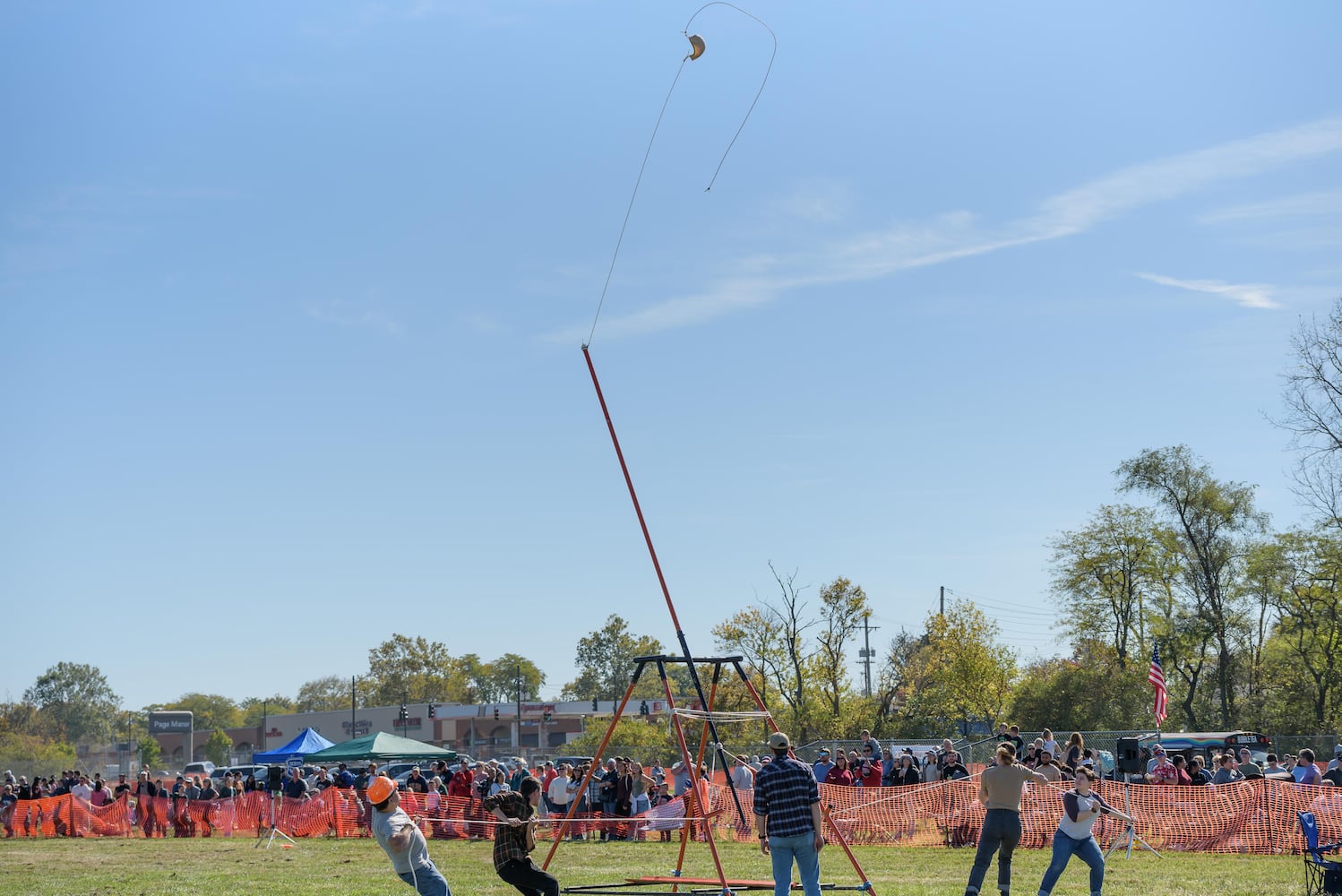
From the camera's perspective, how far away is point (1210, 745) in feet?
114

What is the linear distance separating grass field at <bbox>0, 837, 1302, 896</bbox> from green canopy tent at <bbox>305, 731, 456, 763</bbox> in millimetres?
6712

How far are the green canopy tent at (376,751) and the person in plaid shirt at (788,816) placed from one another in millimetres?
22001

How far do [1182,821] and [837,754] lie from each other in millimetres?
8348

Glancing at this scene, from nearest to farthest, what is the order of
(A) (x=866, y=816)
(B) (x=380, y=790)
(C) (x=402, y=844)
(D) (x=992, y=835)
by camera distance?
(C) (x=402, y=844)
(B) (x=380, y=790)
(D) (x=992, y=835)
(A) (x=866, y=816)

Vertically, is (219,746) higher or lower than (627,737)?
lower

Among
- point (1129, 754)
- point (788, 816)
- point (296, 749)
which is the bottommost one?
point (296, 749)

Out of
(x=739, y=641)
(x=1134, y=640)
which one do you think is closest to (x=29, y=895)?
(x=739, y=641)

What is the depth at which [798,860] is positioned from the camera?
1002 centimetres

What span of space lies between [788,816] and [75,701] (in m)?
145

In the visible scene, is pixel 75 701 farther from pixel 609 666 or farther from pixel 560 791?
pixel 560 791

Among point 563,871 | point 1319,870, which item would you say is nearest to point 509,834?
point 563,871

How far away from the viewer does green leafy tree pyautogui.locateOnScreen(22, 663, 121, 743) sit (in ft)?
439

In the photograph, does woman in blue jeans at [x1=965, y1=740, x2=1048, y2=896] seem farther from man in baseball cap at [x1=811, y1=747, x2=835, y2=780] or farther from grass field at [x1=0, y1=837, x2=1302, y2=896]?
man in baseball cap at [x1=811, y1=747, x2=835, y2=780]

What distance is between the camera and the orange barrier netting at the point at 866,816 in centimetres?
1903
